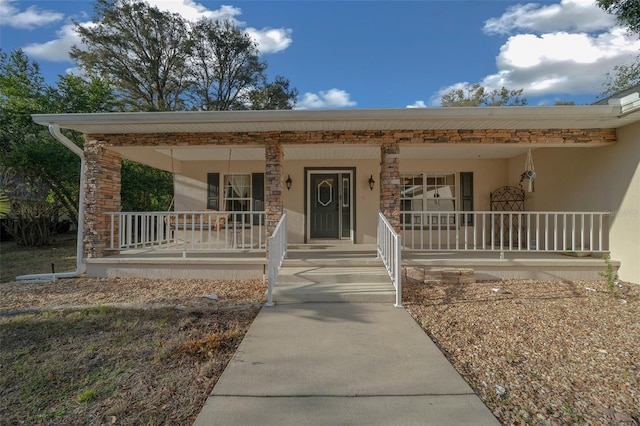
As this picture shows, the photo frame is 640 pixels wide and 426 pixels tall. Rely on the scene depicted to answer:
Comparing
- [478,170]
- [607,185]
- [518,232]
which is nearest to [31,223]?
[478,170]

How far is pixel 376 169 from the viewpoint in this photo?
879 centimetres

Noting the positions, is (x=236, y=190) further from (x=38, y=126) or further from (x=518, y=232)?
(x=38, y=126)

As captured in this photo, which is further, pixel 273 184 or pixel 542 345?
pixel 273 184

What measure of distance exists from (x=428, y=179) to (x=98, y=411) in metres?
8.51

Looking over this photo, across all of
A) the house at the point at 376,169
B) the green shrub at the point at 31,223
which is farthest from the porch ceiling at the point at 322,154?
the green shrub at the point at 31,223

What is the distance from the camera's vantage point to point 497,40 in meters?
12.1

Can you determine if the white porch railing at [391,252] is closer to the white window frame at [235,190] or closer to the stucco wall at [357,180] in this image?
the stucco wall at [357,180]

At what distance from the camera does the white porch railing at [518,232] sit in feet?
20.7

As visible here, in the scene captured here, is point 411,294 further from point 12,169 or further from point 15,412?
point 12,169

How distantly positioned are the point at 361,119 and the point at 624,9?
27.1 feet

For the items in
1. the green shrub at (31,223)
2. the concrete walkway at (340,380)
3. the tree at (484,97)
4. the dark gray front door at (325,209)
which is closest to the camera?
the concrete walkway at (340,380)

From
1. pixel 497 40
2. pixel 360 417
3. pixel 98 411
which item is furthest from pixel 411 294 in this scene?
pixel 497 40

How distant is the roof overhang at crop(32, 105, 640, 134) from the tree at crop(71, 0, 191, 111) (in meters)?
12.9

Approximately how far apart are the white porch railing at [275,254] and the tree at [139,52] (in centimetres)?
1471
